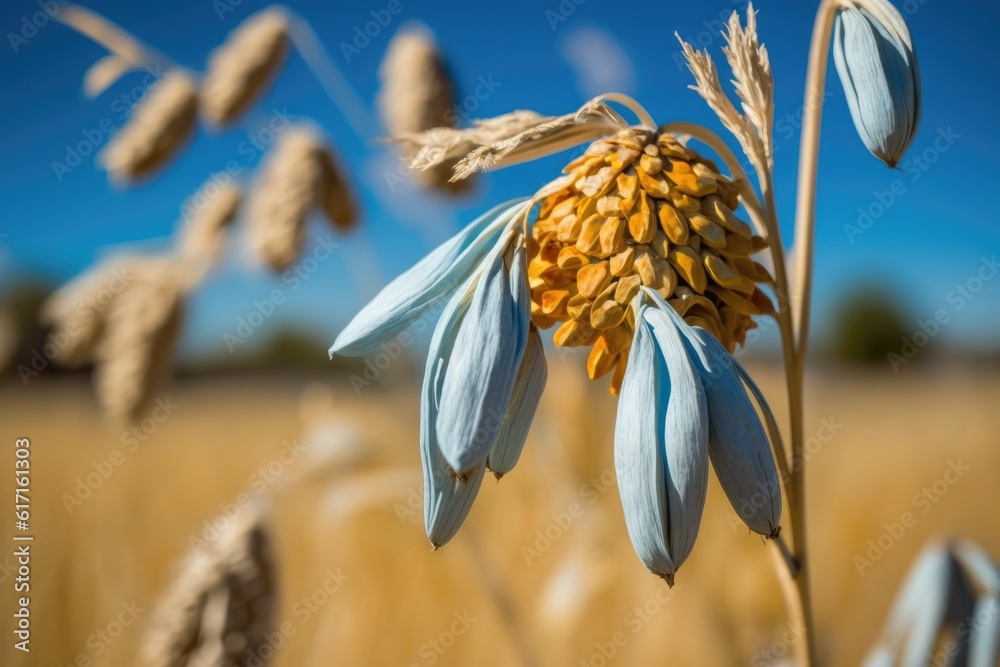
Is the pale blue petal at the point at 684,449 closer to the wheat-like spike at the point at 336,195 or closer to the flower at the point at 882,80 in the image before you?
the flower at the point at 882,80

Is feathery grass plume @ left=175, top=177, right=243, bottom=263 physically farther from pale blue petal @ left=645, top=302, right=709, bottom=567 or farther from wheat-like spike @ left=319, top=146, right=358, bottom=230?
pale blue petal @ left=645, top=302, right=709, bottom=567

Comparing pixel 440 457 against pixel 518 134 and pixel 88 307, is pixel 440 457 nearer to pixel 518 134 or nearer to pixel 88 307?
pixel 518 134

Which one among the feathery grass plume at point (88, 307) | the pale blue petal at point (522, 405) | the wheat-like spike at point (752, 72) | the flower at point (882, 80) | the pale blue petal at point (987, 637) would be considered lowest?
the pale blue petal at point (987, 637)

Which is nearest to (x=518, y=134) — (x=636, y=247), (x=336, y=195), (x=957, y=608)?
(x=636, y=247)

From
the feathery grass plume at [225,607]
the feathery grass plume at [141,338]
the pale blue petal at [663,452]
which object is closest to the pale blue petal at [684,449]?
the pale blue petal at [663,452]

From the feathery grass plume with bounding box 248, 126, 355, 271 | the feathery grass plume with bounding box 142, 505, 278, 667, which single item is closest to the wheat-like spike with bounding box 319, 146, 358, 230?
the feathery grass plume with bounding box 248, 126, 355, 271
